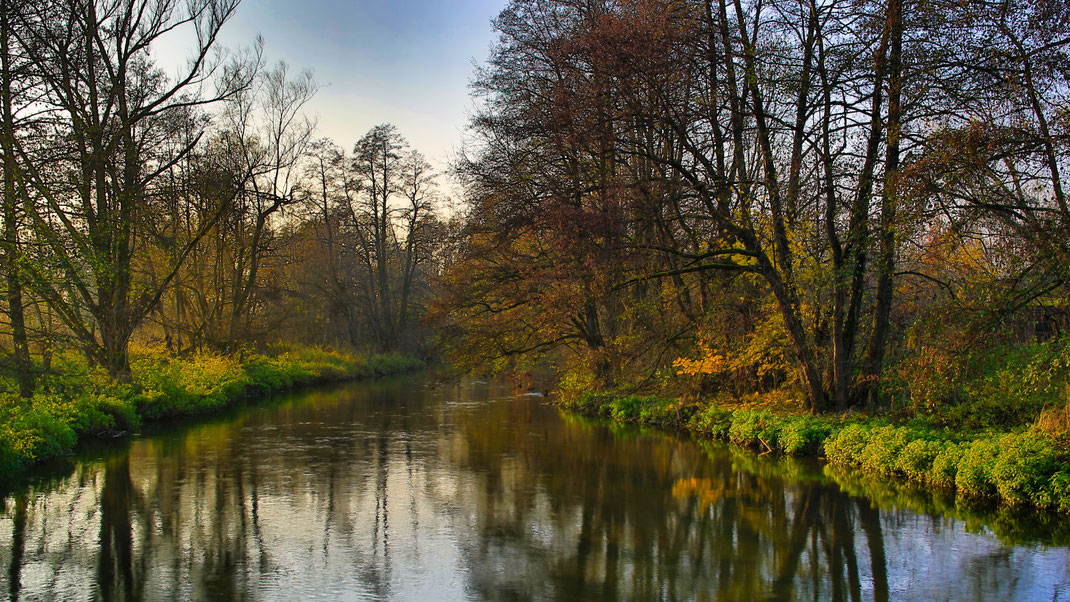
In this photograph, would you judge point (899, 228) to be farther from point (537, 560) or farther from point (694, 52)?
point (537, 560)

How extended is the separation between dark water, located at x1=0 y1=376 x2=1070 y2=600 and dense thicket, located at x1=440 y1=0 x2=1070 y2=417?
9.60 feet

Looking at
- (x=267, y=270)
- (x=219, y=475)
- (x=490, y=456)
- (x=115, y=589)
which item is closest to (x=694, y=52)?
(x=490, y=456)

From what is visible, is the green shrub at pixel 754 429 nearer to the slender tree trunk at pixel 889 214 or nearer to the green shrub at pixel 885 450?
the slender tree trunk at pixel 889 214

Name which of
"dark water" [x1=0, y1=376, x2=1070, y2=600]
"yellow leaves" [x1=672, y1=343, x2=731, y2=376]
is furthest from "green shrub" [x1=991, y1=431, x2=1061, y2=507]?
"yellow leaves" [x1=672, y1=343, x2=731, y2=376]

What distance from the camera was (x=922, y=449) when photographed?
11.4 metres

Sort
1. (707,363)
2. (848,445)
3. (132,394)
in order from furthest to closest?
(132,394)
(707,363)
(848,445)

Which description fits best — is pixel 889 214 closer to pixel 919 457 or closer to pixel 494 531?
pixel 919 457

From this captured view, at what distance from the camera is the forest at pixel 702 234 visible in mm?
10695

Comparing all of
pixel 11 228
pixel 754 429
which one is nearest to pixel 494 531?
pixel 754 429

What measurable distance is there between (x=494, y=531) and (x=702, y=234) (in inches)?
403

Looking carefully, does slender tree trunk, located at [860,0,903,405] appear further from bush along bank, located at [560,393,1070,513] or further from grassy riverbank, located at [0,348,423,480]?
grassy riverbank, located at [0,348,423,480]

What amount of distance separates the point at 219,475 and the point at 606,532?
7.09 m

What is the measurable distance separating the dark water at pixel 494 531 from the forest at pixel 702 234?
5.36ft

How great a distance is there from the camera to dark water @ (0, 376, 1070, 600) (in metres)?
7.45
